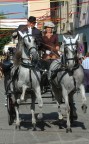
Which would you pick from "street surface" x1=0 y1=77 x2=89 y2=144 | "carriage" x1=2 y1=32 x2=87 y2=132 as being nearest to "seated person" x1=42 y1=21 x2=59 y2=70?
"carriage" x1=2 y1=32 x2=87 y2=132

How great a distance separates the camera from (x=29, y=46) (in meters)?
11.9

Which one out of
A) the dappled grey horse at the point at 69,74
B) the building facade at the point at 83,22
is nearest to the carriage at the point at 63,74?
the dappled grey horse at the point at 69,74

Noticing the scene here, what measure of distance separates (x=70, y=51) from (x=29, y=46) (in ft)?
2.96

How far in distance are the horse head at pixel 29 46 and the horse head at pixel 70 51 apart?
26.0 inches

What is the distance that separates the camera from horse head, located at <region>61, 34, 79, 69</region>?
464 inches

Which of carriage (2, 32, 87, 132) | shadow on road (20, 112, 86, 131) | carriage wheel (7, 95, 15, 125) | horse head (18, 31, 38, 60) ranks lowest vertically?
shadow on road (20, 112, 86, 131)

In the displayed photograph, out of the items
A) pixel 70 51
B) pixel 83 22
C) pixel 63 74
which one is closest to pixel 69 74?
pixel 63 74

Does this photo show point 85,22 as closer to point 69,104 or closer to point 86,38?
point 86,38

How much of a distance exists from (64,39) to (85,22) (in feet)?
81.3

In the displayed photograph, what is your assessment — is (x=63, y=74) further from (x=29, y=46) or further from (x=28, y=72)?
(x=29, y=46)

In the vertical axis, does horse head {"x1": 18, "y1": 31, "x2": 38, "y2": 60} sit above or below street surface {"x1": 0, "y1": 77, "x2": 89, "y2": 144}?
above

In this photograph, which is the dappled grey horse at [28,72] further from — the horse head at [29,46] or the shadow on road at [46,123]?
the shadow on road at [46,123]

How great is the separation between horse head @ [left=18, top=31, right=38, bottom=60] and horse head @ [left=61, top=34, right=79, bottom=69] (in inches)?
26.0

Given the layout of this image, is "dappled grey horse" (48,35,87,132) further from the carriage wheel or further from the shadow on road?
the carriage wheel
